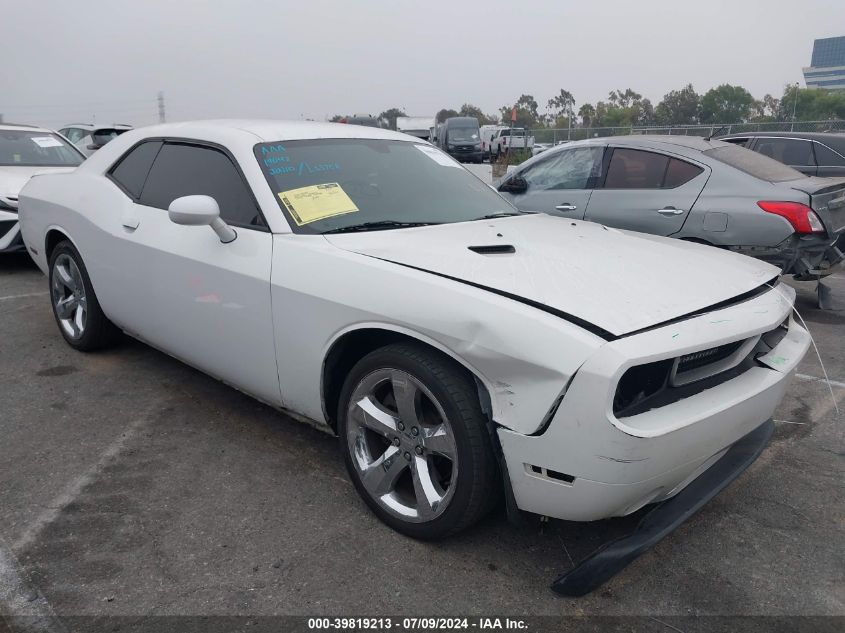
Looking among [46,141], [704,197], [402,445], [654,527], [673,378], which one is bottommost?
[654,527]

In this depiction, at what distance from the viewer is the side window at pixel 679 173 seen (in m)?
5.36

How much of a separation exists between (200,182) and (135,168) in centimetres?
77

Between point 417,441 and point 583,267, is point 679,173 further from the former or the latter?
point 417,441

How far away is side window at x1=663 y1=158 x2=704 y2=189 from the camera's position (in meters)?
5.36

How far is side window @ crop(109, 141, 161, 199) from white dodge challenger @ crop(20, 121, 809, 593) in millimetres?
34

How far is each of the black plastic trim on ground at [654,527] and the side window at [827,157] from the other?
23.8ft

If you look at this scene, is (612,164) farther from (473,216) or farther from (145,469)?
(145,469)

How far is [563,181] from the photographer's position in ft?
19.9

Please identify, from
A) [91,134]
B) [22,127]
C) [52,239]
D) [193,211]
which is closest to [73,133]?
[91,134]

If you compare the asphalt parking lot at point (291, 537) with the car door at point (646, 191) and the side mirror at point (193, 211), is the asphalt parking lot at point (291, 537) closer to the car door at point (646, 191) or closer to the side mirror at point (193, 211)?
the side mirror at point (193, 211)

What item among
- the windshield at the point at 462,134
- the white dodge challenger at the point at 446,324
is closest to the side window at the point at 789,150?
the white dodge challenger at the point at 446,324

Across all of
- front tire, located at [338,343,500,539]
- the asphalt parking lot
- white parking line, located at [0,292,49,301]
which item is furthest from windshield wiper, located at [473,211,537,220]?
white parking line, located at [0,292,49,301]

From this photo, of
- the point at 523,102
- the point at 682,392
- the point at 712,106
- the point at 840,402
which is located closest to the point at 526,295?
the point at 682,392

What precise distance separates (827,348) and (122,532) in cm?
474
